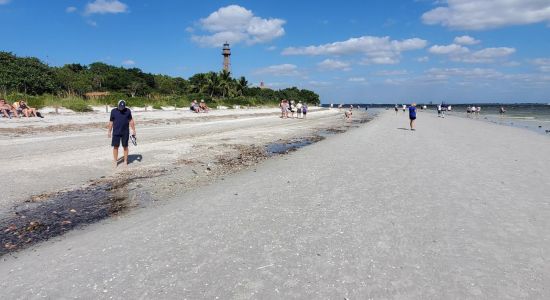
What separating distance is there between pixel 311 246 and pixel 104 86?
2798 inches

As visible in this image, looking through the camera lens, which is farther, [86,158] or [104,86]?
[104,86]

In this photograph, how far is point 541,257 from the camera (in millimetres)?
4555

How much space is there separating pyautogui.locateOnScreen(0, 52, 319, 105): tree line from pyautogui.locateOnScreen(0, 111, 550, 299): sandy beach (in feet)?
122

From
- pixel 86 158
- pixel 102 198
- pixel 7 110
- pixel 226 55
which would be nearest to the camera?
pixel 102 198

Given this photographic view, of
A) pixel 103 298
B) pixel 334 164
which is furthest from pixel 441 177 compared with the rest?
pixel 103 298

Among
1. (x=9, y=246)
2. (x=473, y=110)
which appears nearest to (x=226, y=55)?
(x=473, y=110)

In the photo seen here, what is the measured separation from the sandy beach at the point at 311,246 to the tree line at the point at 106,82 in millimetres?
37067

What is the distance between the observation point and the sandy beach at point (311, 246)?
382 cm

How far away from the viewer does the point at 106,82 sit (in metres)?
66.9

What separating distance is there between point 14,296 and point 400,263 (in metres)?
4.29

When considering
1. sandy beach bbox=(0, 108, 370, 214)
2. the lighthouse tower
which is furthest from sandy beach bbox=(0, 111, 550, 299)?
the lighthouse tower

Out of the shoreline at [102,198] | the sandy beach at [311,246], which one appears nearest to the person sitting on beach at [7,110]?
the shoreline at [102,198]

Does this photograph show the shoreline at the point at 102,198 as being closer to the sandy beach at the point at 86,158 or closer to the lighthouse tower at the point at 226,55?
the sandy beach at the point at 86,158

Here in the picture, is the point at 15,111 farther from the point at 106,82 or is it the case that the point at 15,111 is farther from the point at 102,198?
the point at 106,82
